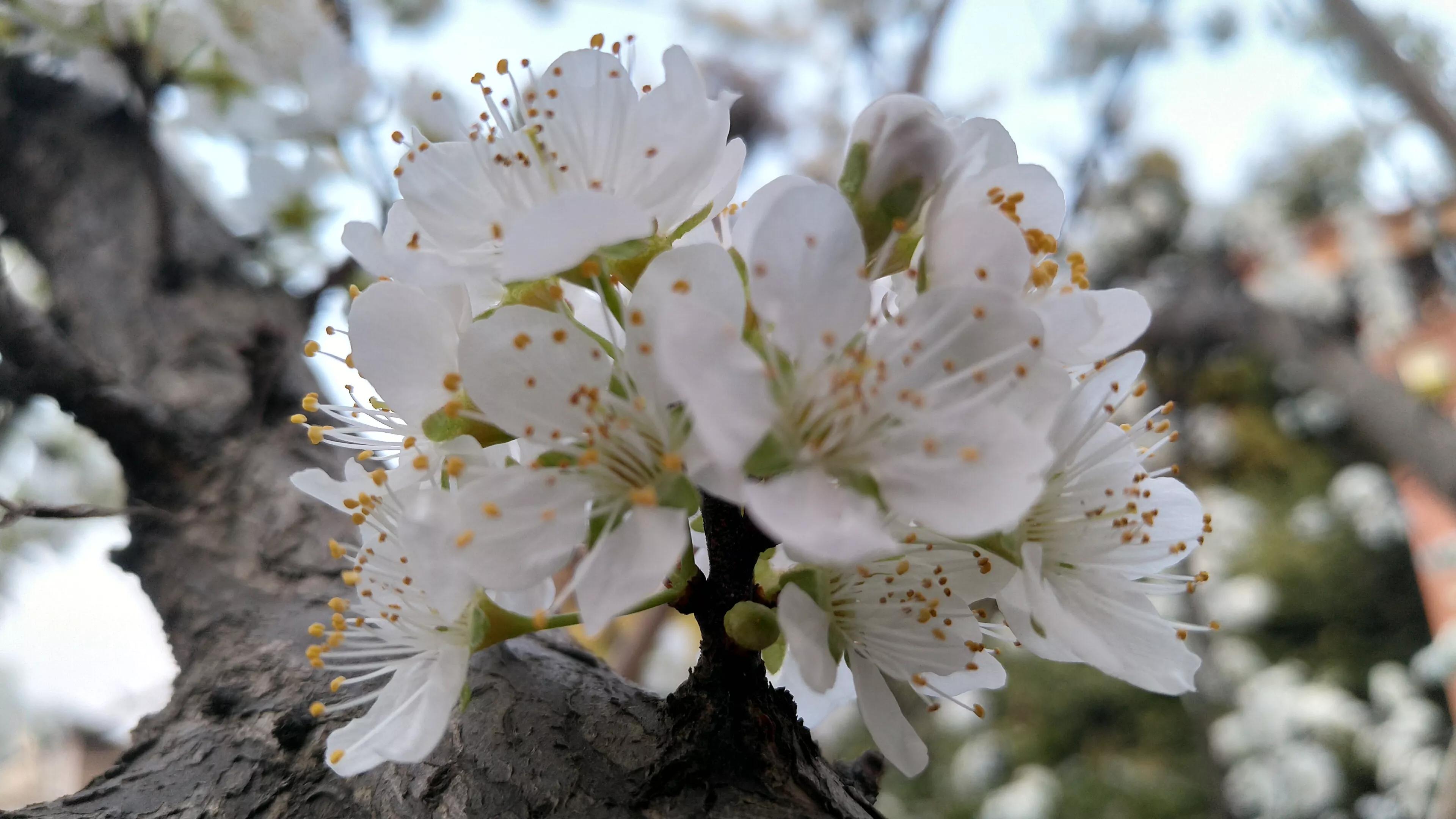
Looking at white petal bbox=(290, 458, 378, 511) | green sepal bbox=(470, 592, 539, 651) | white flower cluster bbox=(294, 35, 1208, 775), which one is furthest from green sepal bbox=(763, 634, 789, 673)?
white petal bbox=(290, 458, 378, 511)

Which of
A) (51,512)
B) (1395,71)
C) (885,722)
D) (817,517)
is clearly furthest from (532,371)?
(1395,71)

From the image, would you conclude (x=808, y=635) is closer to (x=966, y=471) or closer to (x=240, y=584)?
(x=966, y=471)

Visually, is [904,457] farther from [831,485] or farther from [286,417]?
[286,417]

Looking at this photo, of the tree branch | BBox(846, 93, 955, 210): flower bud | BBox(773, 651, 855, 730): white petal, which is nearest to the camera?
BBox(846, 93, 955, 210): flower bud

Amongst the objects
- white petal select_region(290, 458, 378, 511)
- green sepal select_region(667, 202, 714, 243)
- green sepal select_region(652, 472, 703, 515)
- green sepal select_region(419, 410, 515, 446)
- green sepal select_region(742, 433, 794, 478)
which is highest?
green sepal select_region(667, 202, 714, 243)

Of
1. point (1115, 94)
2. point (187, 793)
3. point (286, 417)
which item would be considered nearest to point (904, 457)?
point (187, 793)

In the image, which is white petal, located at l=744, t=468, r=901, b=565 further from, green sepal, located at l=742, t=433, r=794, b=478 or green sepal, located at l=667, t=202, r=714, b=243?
green sepal, located at l=667, t=202, r=714, b=243

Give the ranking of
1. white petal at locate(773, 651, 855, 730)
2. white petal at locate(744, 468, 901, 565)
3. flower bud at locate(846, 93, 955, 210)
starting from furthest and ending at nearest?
1. white petal at locate(773, 651, 855, 730)
2. flower bud at locate(846, 93, 955, 210)
3. white petal at locate(744, 468, 901, 565)
